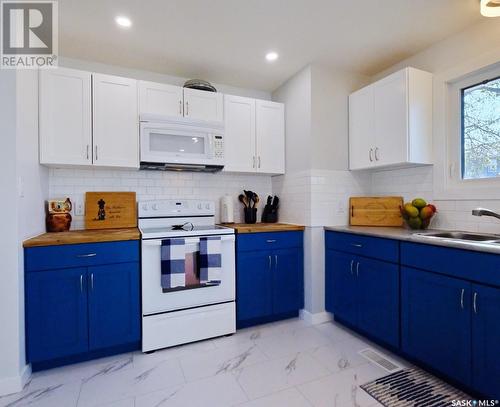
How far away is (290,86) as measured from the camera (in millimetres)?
2969

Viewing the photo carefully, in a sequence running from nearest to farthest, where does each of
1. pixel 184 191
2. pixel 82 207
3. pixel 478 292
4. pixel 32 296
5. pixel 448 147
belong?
pixel 478 292 < pixel 32 296 < pixel 448 147 < pixel 82 207 < pixel 184 191

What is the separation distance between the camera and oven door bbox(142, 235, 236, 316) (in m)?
2.14

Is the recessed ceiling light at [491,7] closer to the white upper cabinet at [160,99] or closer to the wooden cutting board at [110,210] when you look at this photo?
the white upper cabinet at [160,99]

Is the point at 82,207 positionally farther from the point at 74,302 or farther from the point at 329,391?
the point at 329,391

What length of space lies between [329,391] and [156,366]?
1.16m

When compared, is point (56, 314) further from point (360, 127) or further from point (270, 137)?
point (360, 127)

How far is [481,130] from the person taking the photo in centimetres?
216

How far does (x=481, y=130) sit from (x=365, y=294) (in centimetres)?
155

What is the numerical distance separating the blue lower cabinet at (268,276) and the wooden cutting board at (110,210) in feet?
3.52

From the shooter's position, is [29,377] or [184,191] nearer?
[29,377]

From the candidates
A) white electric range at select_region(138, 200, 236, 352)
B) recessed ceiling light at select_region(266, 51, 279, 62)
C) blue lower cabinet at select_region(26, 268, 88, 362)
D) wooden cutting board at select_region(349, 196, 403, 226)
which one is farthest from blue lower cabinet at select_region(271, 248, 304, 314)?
recessed ceiling light at select_region(266, 51, 279, 62)

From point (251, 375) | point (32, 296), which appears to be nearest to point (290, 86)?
point (251, 375)

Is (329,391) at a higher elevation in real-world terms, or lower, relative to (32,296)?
lower

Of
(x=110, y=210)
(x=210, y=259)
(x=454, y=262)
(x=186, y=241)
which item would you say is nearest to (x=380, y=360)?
(x=454, y=262)
